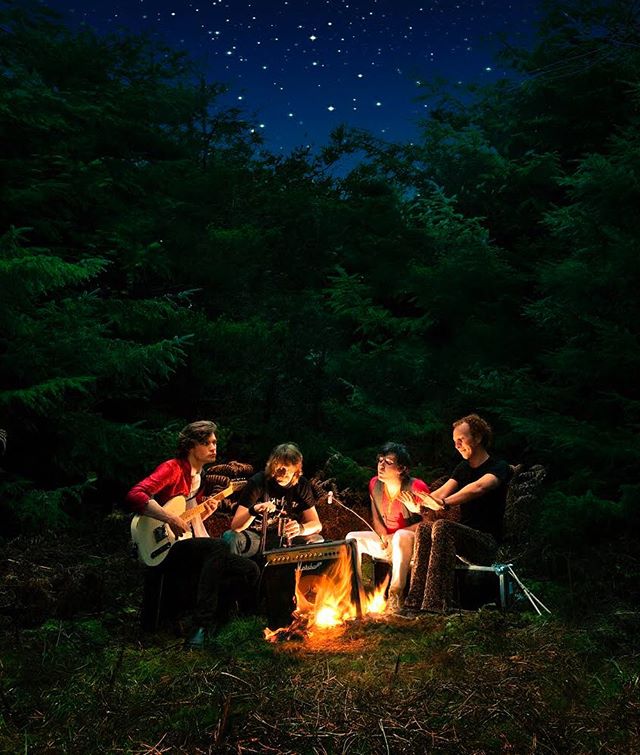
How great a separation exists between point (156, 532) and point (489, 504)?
2876 millimetres

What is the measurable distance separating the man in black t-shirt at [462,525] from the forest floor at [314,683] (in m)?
0.32

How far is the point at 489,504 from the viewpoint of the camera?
6309 mm

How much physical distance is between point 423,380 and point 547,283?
9.38ft

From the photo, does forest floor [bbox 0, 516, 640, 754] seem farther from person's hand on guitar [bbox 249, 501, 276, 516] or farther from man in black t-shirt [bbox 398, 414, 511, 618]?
person's hand on guitar [bbox 249, 501, 276, 516]

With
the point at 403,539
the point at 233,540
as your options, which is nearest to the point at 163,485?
the point at 233,540

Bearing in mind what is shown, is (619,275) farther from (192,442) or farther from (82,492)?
(82,492)

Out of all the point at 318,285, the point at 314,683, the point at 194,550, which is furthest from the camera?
the point at 318,285

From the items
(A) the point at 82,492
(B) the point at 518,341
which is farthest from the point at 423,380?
(A) the point at 82,492

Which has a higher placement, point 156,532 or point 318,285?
point 318,285

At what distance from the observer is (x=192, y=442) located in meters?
5.98

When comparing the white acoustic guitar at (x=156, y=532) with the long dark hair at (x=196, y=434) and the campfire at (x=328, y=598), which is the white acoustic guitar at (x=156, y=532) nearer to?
the long dark hair at (x=196, y=434)

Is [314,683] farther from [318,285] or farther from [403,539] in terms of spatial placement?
[318,285]

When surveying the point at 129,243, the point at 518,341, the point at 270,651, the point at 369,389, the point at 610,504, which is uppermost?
the point at 129,243

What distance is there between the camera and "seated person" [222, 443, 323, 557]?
6230 millimetres
